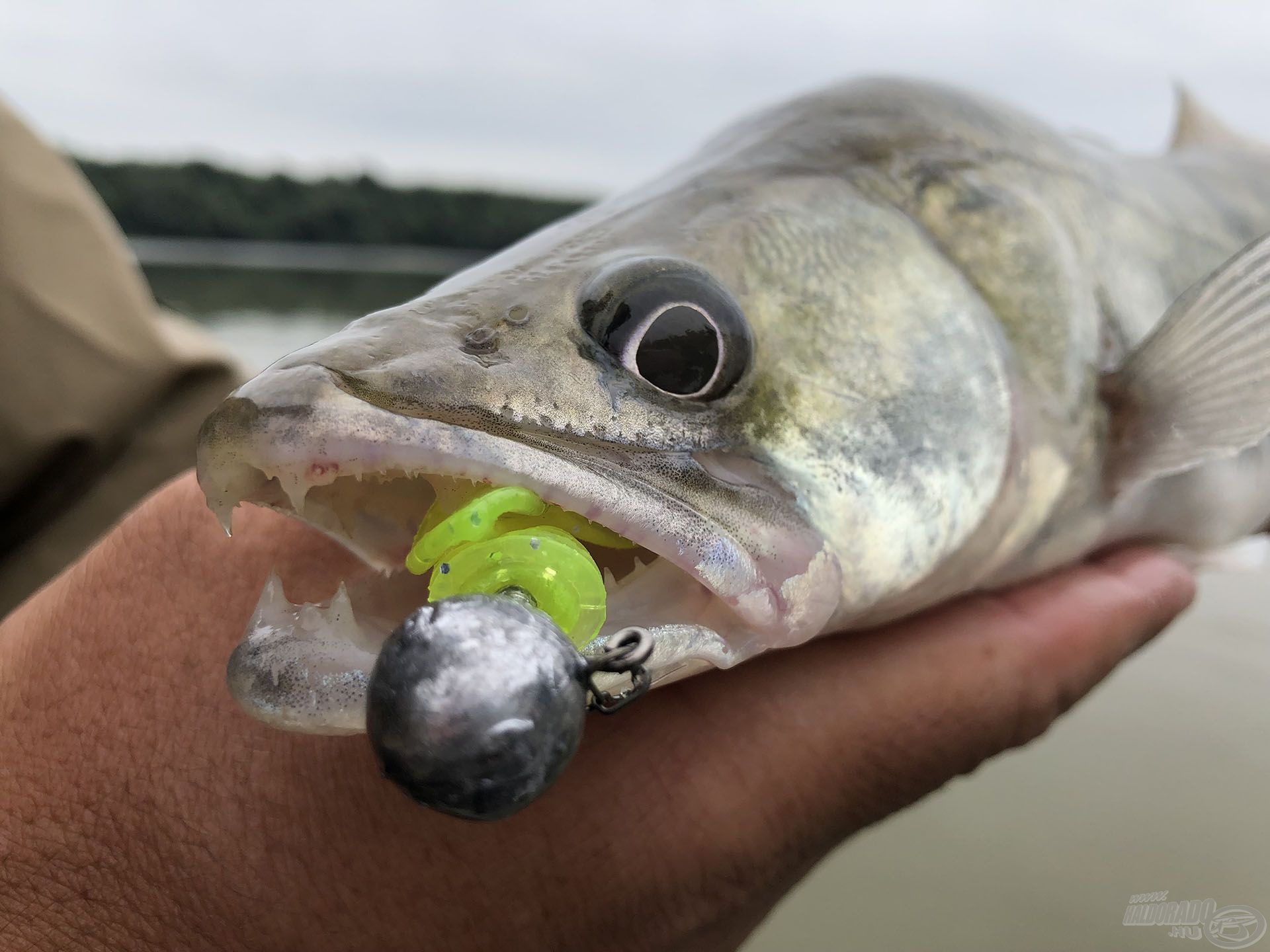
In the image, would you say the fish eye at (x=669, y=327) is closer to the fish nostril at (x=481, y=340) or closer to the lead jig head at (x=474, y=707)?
the fish nostril at (x=481, y=340)

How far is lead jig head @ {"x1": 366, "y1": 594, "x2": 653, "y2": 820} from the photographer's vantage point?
564 millimetres

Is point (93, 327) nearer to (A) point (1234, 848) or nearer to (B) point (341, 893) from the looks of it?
(B) point (341, 893)

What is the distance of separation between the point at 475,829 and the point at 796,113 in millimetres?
1074

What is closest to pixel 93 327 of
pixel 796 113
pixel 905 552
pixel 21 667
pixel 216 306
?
pixel 21 667

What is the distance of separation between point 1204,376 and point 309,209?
105 ft

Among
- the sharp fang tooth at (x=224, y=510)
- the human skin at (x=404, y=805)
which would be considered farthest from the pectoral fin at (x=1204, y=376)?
the sharp fang tooth at (x=224, y=510)

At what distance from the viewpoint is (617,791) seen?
973 millimetres

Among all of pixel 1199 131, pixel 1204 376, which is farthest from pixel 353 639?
pixel 1199 131

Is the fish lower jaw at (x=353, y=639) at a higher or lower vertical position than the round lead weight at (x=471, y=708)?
lower

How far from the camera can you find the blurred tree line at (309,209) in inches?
1101

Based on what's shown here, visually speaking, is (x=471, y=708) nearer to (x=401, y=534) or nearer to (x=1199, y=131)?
(x=401, y=534)

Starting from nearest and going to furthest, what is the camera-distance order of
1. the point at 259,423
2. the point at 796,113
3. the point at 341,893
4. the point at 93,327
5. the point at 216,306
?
the point at 259,423 < the point at 341,893 < the point at 796,113 < the point at 93,327 < the point at 216,306

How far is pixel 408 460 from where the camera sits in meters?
0.74

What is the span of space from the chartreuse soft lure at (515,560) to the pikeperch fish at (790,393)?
3cm
